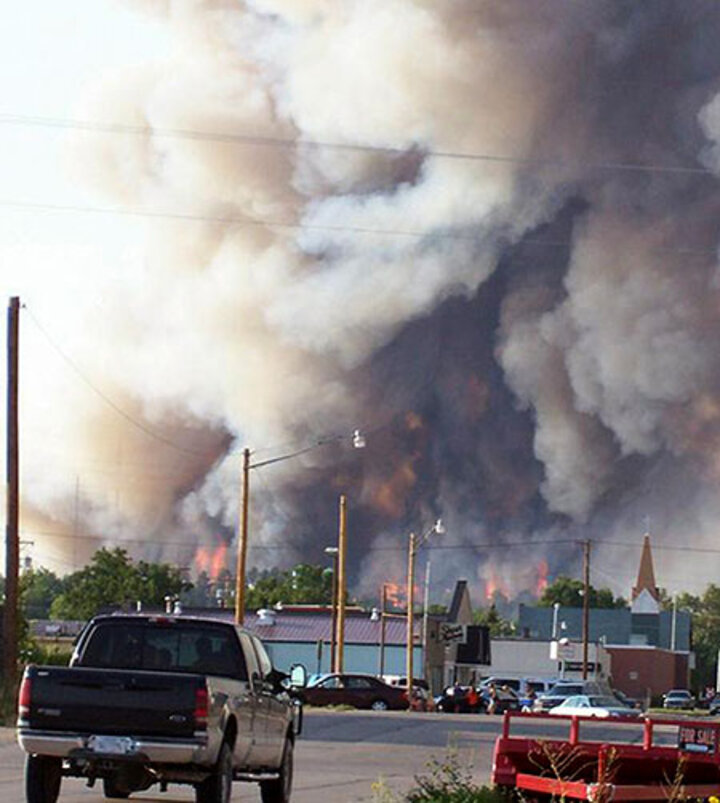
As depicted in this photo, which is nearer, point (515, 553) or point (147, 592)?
point (147, 592)

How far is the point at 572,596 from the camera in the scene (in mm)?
186000

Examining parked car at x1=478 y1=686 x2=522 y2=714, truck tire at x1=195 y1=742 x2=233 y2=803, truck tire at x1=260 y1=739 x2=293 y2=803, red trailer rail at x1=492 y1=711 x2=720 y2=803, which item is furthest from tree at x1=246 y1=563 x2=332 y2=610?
truck tire at x1=195 y1=742 x2=233 y2=803

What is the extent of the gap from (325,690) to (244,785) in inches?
1539

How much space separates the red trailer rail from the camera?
54.4 ft

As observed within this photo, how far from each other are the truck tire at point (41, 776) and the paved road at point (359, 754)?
38.4 inches

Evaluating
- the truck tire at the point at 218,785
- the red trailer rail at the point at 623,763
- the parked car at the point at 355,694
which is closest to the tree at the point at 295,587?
the parked car at the point at 355,694

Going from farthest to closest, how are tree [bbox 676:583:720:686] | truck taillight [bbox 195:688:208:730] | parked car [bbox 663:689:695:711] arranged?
tree [bbox 676:583:720:686] < parked car [bbox 663:689:695:711] < truck taillight [bbox 195:688:208:730]

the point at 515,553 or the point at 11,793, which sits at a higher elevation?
the point at 515,553

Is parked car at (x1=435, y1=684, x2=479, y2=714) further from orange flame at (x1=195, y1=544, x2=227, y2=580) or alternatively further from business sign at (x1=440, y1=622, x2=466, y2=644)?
orange flame at (x1=195, y1=544, x2=227, y2=580)

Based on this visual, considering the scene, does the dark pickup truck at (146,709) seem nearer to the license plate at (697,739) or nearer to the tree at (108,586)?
the license plate at (697,739)

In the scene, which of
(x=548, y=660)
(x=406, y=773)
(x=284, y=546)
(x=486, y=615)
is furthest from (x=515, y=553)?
(x=406, y=773)

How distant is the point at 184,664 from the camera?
18.3 metres

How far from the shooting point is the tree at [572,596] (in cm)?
18125

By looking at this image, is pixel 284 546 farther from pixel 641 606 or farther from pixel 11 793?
pixel 11 793
